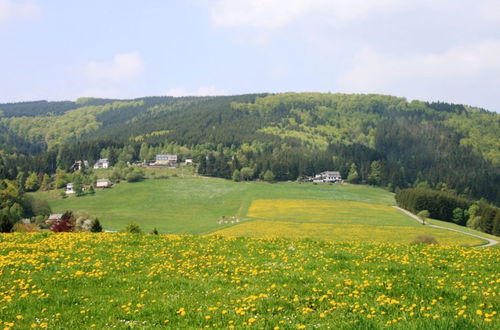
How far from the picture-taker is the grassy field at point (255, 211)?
9944cm

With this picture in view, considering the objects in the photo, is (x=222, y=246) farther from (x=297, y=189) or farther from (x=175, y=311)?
A: (x=297, y=189)

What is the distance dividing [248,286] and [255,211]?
122365mm

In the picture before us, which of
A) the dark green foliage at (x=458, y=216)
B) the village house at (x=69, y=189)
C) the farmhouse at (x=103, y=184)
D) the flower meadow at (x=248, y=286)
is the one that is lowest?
the village house at (x=69, y=189)

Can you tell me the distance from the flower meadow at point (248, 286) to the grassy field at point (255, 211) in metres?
61.0

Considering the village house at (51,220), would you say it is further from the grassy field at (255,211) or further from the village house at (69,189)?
the village house at (69,189)

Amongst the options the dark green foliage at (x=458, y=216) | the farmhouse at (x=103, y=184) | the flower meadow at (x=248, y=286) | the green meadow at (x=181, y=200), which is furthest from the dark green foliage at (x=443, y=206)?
the flower meadow at (x=248, y=286)

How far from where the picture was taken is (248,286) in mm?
15320

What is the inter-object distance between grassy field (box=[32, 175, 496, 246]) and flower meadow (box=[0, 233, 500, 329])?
6100 cm

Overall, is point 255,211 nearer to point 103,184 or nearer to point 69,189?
point 103,184

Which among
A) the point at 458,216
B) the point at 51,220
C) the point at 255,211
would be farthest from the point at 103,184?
the point at 458,216

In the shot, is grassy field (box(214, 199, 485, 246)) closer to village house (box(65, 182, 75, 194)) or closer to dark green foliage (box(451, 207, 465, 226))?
dark green foliage (box(451, 207, 465, 226))

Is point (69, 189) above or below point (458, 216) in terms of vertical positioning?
below

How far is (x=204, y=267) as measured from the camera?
19125 millimetres

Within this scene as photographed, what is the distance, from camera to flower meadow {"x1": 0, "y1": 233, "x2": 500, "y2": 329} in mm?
11680
